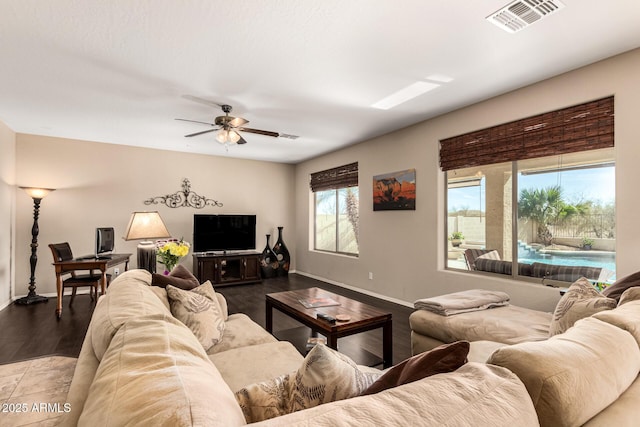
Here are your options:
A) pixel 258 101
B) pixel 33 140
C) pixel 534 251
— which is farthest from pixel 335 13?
pixel 33 140

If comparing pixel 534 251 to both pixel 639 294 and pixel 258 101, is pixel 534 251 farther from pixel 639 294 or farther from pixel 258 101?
pixel 258 101

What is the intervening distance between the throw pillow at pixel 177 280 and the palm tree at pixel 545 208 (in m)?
3.33

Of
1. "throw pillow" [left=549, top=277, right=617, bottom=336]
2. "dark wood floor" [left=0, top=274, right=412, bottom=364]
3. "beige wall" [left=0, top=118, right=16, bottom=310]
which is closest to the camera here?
"throw pillow" [left=549, top=277, right=617, bottom=336]

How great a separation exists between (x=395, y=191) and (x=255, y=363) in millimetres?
3490

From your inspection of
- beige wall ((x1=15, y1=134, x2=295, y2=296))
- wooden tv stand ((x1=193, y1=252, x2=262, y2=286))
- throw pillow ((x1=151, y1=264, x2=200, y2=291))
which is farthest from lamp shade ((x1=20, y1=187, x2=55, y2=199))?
throw pillow ((x1=151, y1=264, x2=200, y2=291))

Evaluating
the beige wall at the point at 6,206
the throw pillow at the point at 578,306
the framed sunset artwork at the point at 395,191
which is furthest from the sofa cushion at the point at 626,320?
the beige wall at the point at 6,206

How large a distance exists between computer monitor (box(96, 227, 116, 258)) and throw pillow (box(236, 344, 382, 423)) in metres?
4.43

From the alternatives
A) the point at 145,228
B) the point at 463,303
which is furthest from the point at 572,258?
the point at 145,228

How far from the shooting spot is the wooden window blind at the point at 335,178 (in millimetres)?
5626

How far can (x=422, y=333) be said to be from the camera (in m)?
2.57

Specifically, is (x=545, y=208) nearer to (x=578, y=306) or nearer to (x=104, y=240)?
(x=578, y=306)

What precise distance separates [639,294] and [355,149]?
14.1 ft

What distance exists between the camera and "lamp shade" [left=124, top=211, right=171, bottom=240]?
9.52ft

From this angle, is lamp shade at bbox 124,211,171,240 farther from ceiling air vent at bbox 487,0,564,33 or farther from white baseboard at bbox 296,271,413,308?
white baseboard at bbox 296,271,413,308
